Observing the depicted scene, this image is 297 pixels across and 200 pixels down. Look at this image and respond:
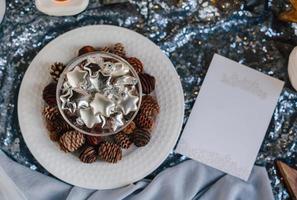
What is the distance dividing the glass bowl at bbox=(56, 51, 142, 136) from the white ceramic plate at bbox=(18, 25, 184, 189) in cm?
4

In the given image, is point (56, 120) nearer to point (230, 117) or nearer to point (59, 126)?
point (59, 126)

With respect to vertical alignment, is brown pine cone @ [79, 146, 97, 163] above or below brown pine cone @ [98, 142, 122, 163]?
below

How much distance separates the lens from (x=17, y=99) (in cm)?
60

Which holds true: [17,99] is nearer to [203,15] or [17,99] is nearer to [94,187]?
[94,187]

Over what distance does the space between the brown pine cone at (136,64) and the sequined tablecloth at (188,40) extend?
0.06 m

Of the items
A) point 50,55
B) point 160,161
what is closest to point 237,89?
point 160,161

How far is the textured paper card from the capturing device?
63 centimetres

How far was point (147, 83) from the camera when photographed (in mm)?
583

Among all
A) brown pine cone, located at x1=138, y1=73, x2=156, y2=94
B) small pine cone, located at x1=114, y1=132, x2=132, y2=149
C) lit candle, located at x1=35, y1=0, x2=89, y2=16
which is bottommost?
small pine cone, located at x1=114, y1=132, x2=132, y2=149

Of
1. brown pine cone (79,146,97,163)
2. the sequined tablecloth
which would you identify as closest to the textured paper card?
the sequined tablecloth

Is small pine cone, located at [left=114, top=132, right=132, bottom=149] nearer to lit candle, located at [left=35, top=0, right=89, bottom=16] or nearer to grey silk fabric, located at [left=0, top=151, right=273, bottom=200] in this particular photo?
grey silk fabric, located at [left=0, top=151, right=273, bottom=200]

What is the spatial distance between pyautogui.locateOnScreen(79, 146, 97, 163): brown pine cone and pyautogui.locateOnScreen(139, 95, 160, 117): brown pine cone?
76mm

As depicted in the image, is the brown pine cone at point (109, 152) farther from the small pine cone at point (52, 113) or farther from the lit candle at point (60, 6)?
the lit candle at point (60, 6)

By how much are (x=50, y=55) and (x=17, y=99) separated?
7 centimetres
